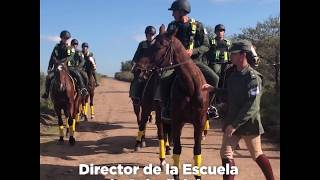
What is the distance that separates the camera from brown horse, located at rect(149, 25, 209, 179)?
6.78m

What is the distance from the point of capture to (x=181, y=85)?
6.89 m

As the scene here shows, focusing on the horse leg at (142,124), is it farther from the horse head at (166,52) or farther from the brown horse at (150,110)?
the horse head at (166,52)

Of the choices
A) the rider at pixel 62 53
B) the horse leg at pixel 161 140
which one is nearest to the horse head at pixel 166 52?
the horse leg at pixel 161 140

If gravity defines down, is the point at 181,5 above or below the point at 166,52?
above

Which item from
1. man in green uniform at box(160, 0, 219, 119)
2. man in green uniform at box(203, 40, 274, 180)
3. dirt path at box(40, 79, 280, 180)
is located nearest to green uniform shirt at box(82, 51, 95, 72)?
dirt path at box(40, 79, 280, 180)

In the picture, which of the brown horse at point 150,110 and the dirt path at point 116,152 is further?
the brown horse at point 150,110

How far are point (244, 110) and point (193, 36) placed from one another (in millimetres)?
2956

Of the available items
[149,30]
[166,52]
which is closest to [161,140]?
[166,52]

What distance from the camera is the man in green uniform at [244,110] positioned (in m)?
5.48

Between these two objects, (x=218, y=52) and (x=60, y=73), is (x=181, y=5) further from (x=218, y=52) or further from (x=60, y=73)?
(x=60, y=73)

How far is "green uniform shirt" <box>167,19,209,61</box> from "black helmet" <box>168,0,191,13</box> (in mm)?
327

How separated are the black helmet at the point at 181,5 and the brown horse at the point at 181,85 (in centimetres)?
96
